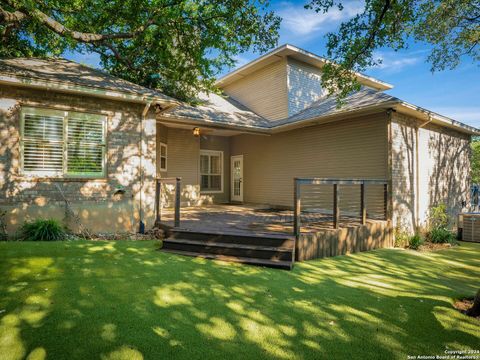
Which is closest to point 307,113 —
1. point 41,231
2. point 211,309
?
point 211,309

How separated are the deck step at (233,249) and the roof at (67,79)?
→ 12.7 feet

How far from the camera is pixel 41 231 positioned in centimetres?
644

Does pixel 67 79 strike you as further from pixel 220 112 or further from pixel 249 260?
pixel 220 112

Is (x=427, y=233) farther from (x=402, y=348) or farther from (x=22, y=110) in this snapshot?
(x=22, y=110)

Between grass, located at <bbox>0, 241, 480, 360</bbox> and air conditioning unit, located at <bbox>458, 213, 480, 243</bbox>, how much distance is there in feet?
16.5

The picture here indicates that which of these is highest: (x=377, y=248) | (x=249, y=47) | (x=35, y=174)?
(x=249, y=47)

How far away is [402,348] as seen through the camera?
2850mm

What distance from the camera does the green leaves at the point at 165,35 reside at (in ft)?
31.3

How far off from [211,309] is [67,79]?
638cm

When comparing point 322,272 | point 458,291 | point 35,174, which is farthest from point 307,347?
point 35,174

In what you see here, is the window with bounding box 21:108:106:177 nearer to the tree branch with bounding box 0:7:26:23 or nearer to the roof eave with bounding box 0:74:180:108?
the roof eave with bounding box 0:74:180:108

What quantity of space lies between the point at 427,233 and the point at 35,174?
38.3ft

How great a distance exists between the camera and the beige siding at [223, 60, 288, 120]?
1289cm

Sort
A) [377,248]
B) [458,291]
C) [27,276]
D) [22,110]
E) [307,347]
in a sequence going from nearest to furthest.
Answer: [307,347] < [27,276] < [458,291] < [22,110] < [377,248]
